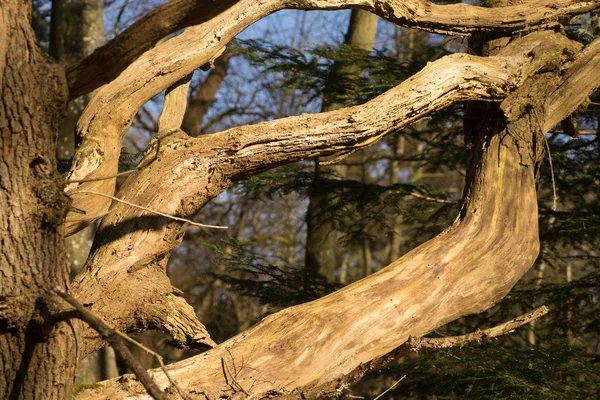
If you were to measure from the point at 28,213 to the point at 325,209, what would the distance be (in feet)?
20.4

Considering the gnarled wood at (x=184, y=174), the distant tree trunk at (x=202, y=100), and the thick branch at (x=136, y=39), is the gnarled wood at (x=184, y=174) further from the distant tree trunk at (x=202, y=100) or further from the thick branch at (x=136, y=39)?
the distant tree trunk at (x=202, y=100)

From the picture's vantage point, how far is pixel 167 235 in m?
3.73

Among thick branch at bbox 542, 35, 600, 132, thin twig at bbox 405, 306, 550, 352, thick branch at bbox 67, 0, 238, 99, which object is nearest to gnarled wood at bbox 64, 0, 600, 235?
thick branch at bbox 542, 35, 600, 132

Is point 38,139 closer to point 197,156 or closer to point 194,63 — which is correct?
point 197,156

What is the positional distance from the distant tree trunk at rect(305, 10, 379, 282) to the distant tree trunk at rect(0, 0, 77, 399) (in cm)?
565

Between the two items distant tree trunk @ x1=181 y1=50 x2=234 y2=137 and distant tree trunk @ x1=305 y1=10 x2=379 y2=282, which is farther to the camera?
distant tree trunk @ x1=181 y1=50 x2=234 y2=137

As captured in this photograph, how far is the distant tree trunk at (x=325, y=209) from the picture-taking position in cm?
809

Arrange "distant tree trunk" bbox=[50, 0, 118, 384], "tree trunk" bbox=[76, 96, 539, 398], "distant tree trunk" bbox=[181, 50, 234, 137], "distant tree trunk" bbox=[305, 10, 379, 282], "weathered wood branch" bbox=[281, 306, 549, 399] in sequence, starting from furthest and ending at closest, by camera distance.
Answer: "distant tree trunk" bbox=[181, 50, 234, 137] → "distant tree trunk" bbox=[50, 0, 118, 384] → "distant tree trunk" bbox=[305, 10, 379, 282] → "weathered wood branch" bbox=[281, 306, 549, 399] → "tree trunk" bbox=[76, 96, 539, 398]

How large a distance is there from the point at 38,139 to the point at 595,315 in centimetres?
598

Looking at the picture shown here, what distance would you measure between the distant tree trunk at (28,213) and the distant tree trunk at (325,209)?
5.65m

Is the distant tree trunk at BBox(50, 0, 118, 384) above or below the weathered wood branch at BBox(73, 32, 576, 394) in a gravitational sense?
above

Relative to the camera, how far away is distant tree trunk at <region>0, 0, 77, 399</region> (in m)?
2.25

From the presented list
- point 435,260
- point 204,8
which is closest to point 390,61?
point 435,260

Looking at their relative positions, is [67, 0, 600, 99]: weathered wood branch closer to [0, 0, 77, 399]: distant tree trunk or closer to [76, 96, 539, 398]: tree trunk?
[0, 0, 77, 399]: distant tree trunk
